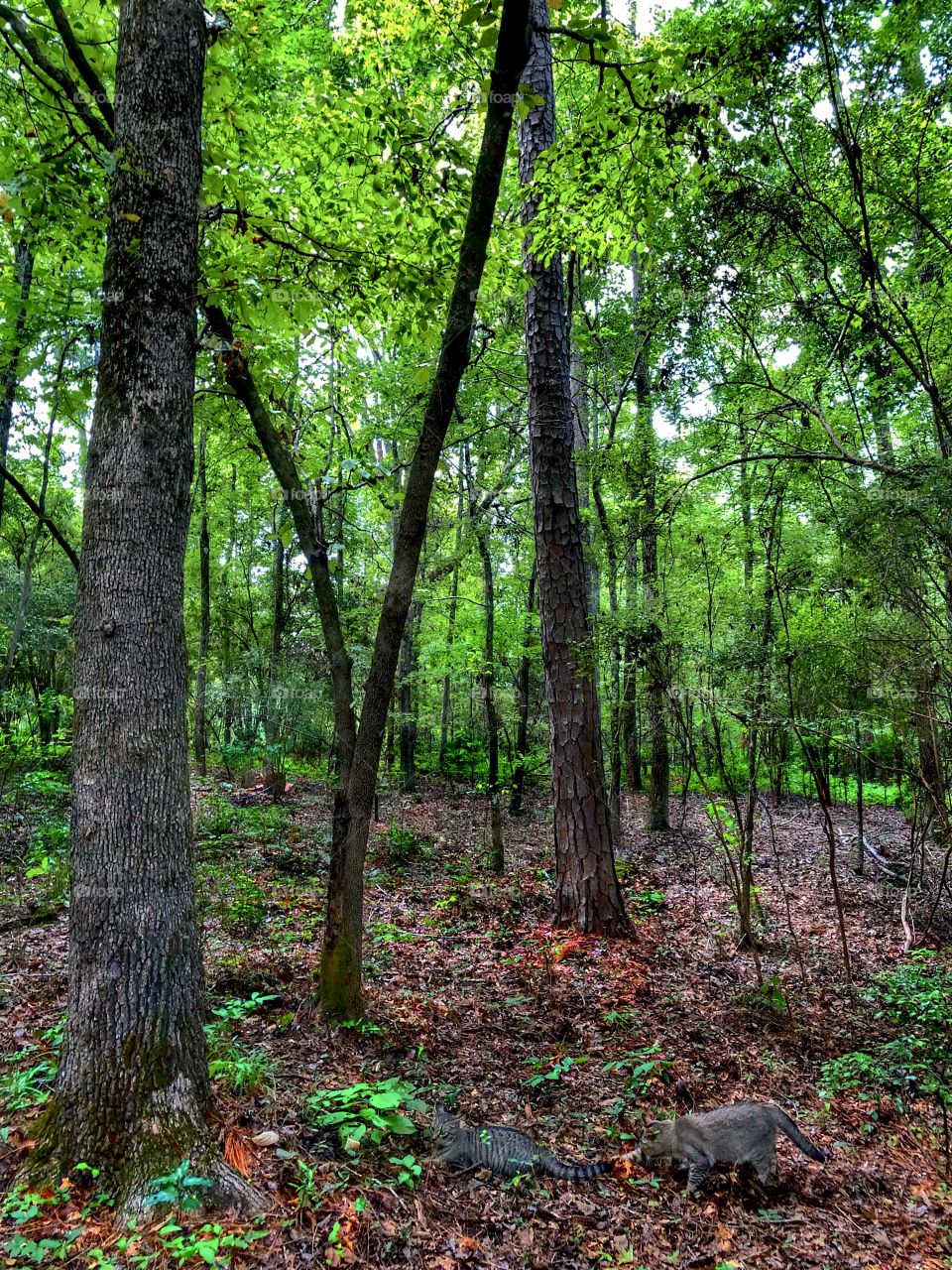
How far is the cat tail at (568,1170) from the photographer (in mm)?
3020

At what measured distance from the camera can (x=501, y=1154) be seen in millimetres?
3020

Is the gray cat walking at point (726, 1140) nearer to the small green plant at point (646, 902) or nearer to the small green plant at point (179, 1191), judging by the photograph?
the small green plant at point (179, 1191)

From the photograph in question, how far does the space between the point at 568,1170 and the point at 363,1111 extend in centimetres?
99

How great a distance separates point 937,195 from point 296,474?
5.85 meters

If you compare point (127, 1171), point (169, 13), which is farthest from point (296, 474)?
point (127, 1171)

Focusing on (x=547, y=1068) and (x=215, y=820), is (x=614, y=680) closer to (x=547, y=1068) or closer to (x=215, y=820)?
(x=547, y=1068)

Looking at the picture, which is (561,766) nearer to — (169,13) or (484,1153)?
(484,1153)

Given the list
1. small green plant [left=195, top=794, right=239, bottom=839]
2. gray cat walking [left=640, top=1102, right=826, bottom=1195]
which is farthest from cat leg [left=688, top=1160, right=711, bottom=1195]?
small green plant [left=195, top=794, right=239, bottom=839]

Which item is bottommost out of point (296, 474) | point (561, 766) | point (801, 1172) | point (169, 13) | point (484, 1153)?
point (801, 1172)

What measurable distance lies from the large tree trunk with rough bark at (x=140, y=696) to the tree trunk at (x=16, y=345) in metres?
2.11

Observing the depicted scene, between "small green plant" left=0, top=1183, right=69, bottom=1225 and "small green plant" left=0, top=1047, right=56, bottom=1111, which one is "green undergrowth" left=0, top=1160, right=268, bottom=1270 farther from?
"small green plant" left=0, top=1047, right=56, bottom=1111

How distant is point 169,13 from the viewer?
2795 mm

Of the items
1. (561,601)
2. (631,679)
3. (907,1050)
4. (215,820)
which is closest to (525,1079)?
(907,1050)

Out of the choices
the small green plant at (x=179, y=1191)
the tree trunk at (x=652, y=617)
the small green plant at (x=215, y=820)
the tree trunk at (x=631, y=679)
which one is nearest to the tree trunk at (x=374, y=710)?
the small green plant at (x=179, y=1191)
